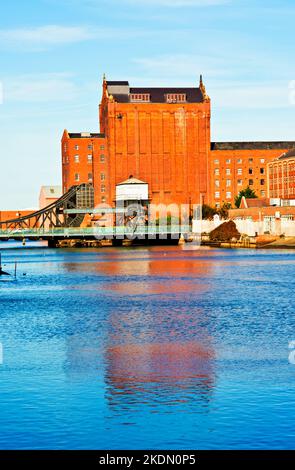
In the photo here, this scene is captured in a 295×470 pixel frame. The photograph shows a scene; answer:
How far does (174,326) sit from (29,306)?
15365 mm

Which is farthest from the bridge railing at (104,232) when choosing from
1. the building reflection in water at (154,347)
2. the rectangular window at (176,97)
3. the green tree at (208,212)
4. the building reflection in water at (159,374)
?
the building reflection in water at (159,374)

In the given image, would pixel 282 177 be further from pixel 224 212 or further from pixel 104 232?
pixel 104 232

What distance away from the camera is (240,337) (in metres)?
39.1

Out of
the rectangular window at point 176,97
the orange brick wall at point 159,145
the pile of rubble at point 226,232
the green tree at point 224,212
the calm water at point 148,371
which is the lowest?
the calm water at point 148,371

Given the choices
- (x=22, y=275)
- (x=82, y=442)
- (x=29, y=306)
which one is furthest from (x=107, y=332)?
(x=22, y=275)

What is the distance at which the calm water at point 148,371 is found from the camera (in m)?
22.4

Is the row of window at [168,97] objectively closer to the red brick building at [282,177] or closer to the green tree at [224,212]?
the green tree at [224,212]

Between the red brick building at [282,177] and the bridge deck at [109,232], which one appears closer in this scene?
the red brick building at [282,177]

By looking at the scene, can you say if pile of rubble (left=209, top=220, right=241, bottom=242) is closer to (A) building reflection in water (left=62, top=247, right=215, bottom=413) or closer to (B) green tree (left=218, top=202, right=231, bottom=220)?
(B) green tree (left=218, top=202, right=231, bottom=220)

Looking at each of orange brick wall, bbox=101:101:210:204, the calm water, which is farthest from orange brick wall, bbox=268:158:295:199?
the calm water

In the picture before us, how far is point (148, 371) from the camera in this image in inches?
1198

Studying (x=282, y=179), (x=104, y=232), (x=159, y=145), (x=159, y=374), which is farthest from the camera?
(x=159, y=145)

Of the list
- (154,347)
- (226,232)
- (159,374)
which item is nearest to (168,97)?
(226,232)
